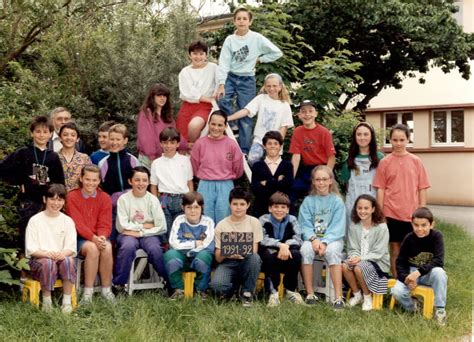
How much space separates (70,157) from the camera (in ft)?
19.8

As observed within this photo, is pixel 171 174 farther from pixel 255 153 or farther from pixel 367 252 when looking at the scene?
pixel 367 252

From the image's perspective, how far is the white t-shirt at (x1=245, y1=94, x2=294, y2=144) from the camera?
6.84 m

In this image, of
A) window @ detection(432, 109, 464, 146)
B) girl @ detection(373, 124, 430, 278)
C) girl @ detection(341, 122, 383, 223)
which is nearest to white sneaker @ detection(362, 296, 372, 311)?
girl @ detection(373, 124, 430, 278)

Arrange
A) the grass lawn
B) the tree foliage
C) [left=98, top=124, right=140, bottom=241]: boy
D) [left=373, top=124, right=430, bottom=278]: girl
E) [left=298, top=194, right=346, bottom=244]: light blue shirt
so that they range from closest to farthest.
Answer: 1. the grass lawn
2. [left=298, top=194, right=346, bottom=244]: light blue shirt
3. [left=373, top=124, right=430, bottom=278]: girl
4. [left=98, top=124, right=140, bottom=241]: boy
5. the tree foliage

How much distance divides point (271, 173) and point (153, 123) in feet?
4.99

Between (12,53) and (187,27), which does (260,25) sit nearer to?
(187,27)

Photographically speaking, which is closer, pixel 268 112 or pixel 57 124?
pixel 57 124

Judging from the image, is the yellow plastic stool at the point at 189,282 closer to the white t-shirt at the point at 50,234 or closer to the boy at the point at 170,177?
the boy at the point at 170,177

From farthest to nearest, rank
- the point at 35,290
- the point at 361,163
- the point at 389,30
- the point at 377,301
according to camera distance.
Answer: the point at 389,30, the point at 361,163, the point at 377,301, the point at 35,290

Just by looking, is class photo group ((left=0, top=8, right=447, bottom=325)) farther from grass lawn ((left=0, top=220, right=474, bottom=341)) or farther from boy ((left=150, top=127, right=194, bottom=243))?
grass lawn ((left=0, top=220, right=474, bottom=341))

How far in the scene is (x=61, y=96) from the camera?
30.0ft

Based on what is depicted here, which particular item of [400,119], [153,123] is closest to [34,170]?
[153,123]

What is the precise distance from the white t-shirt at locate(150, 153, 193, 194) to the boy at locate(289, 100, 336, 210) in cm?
121

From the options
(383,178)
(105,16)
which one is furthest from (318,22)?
(383,178)
